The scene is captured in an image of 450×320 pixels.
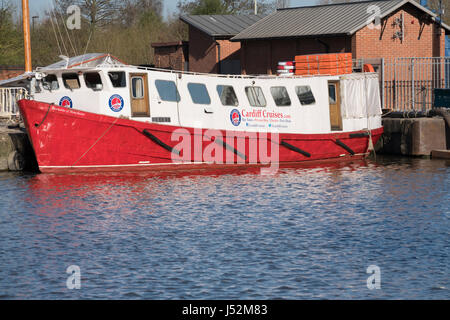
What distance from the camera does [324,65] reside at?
90.1 ft

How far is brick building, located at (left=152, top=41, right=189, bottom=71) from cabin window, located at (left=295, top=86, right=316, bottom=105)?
24256mm

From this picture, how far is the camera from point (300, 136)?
2602cm

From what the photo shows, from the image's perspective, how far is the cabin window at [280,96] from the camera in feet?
84.4

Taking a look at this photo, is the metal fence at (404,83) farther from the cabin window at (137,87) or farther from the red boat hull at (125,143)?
the cabin window at (137,87)

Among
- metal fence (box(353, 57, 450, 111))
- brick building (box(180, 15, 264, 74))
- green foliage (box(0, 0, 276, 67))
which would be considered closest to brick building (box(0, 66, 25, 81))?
green foliage (box(0, 0, 276, 67))

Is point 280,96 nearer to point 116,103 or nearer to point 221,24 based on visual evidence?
point 116,103

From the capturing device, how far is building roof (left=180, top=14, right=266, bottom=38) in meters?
46.2

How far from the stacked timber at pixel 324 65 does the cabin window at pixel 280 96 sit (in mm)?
1916

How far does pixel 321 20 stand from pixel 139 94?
666 inches

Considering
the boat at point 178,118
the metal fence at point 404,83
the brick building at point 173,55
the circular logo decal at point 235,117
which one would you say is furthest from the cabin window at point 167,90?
the brick building at point 173,55

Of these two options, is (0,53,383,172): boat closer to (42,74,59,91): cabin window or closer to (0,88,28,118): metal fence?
(42,74,59,91): cabin window
